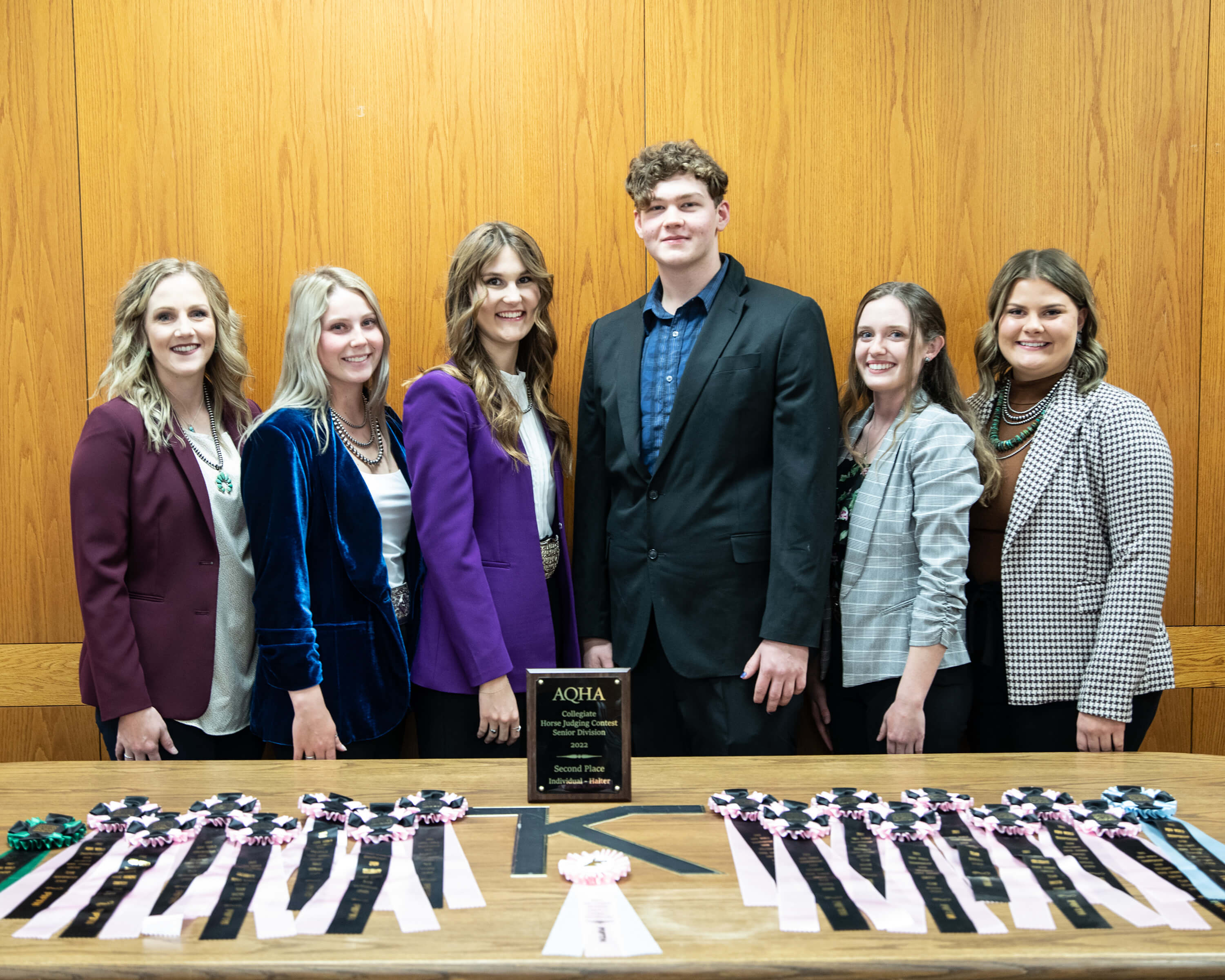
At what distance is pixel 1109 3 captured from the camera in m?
2.71

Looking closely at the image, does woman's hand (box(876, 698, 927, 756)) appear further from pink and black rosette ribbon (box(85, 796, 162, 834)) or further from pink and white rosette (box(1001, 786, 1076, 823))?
pink and black rosette ribbon (box(85, 796, 162, 834))

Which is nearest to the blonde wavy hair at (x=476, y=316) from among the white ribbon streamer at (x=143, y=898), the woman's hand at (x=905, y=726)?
the woman's hand at (x=905, y=726)

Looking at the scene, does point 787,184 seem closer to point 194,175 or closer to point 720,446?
point 720,446

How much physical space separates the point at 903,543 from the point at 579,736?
1048 millimetres

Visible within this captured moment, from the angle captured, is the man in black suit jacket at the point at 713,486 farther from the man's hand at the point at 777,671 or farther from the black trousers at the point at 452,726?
the black trousers at the point at 452,726

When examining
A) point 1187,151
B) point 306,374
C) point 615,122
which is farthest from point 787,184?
point 306,374

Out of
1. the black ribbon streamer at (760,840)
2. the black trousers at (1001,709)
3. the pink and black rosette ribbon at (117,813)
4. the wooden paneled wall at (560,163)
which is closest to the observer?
the black ribbon streamer at (760,840)

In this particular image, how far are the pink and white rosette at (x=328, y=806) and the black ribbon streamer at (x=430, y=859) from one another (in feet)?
0.35

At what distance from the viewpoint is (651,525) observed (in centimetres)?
226

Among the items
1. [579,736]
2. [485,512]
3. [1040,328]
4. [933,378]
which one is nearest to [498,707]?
[485,512]

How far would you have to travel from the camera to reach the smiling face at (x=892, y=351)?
7.49ft

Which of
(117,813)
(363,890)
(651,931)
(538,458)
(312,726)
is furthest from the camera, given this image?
(538,458)

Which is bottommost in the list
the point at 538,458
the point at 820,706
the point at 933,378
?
the point at 820,706

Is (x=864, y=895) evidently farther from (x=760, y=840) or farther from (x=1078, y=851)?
(x=1078, y=851)
